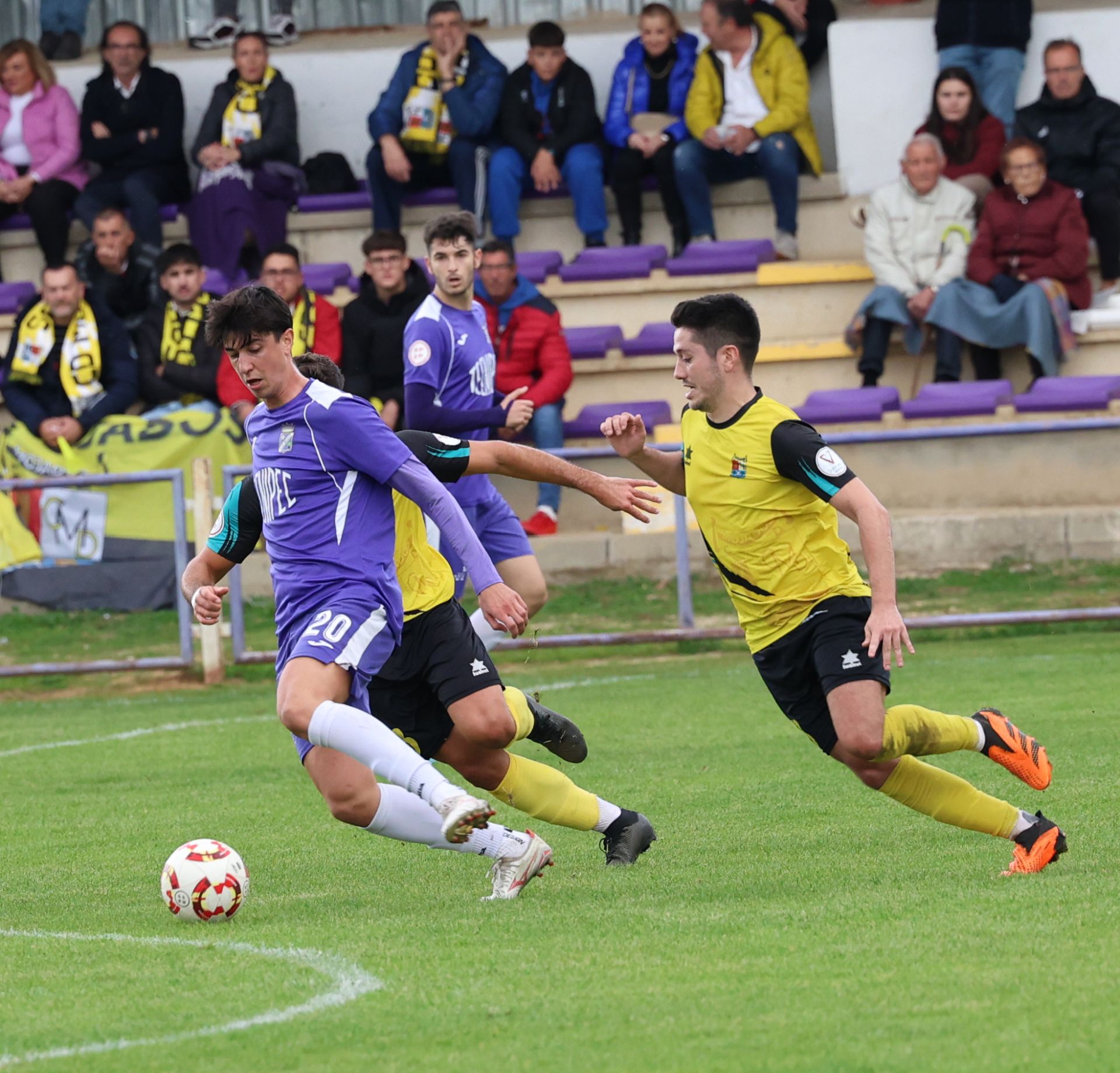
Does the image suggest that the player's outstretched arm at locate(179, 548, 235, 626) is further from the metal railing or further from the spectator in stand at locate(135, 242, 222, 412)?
the spectator in stand at locate(135, 242, 222, 412)

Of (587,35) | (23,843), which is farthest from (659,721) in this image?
(587,35)

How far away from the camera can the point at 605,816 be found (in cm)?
580

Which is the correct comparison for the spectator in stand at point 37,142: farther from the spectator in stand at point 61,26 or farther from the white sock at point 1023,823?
the white sock at point 1023,823

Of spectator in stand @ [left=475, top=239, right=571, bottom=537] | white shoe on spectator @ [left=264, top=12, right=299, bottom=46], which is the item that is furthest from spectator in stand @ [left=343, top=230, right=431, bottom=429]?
white shoe on spectator @ [left=264, top=12, right=299, bottom=46]

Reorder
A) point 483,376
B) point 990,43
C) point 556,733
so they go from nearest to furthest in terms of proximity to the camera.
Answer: point 556,733 < point 483,376 < point 990,43

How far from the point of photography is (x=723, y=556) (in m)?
5.64

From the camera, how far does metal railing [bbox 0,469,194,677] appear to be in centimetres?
1125

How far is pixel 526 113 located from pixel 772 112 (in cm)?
204

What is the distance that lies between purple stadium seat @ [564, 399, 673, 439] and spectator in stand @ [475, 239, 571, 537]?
415 mm

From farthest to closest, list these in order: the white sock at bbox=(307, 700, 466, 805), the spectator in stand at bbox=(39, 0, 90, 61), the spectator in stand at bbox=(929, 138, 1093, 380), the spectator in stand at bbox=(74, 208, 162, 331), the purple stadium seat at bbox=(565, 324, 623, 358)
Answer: the spectator in stand at bbox=(39, 0, 90, 61) < the purple stadium seat at bbox=(565, 324, 623, 358) < the spectator in stand at bbox=(74, 208, 162, 331) < the spectator in stand at bbox=(929, 138, 1093, 380) < the white sock at bbox=(307, 700, 466, 805)

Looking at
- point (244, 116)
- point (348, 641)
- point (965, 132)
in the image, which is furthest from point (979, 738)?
point (244, 116)

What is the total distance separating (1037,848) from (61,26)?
14.8 meters

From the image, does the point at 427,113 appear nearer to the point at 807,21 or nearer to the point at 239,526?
the point at 807,21

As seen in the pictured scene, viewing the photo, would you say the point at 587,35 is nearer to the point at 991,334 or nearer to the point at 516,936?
the point at 991,334
